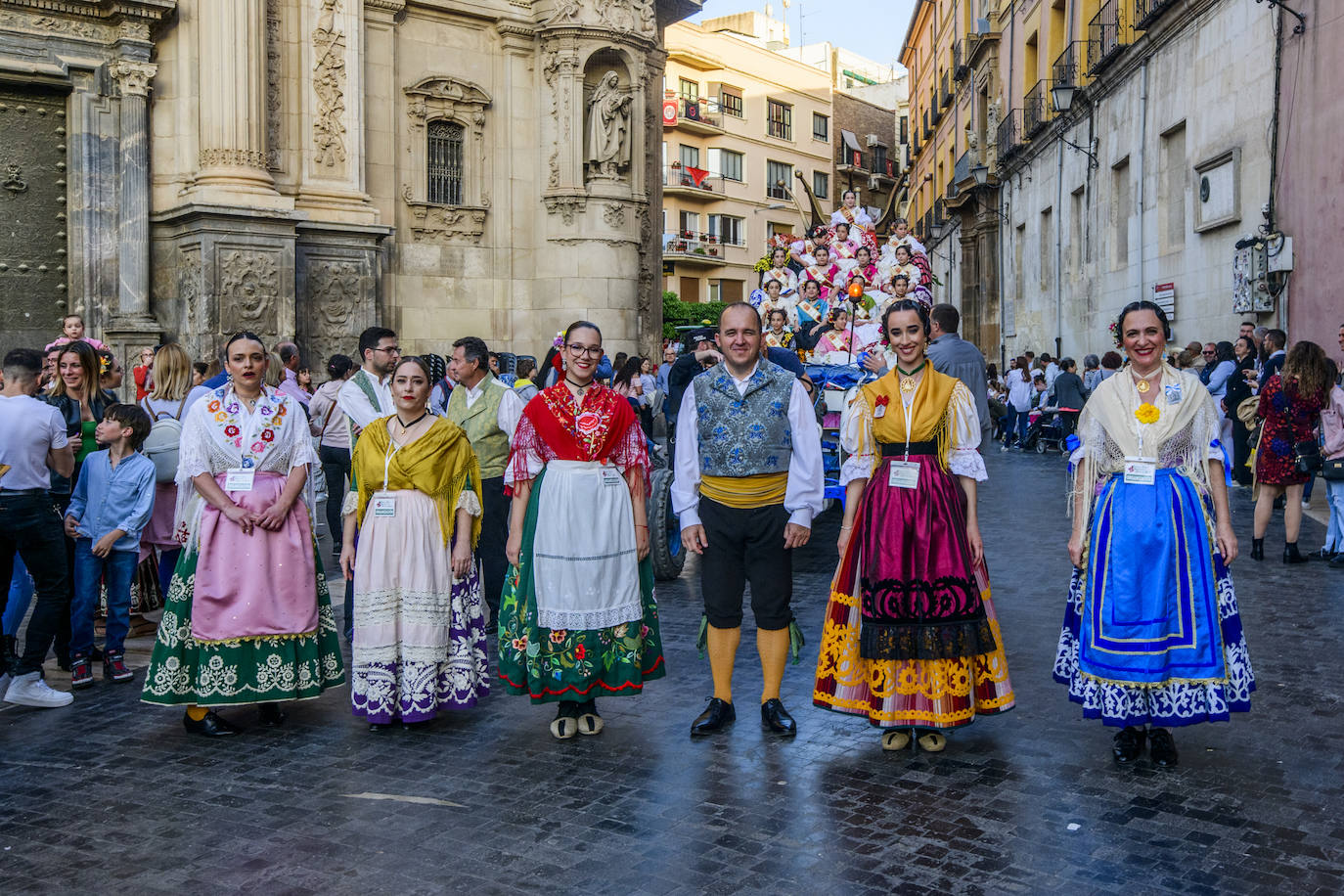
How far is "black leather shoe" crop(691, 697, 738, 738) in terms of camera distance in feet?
19.6

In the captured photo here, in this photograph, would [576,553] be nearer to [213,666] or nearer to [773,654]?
[773,654]

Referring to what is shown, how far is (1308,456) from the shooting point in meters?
10.5

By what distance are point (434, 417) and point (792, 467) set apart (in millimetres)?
1761

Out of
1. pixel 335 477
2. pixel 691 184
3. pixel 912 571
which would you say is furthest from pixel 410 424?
pixel 691 184

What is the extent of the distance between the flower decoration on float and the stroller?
1821 cm

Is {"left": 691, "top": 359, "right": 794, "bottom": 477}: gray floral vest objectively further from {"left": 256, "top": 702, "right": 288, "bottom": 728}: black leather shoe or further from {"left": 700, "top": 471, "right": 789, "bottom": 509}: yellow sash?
{"left": 256, "top": 702, "right": 288, "bottom": 728}: black leather shoe

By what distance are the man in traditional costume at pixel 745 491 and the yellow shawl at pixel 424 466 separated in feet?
3.56

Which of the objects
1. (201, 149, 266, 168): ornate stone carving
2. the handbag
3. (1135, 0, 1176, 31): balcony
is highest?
(1135, 0, 1176, 31): balcony

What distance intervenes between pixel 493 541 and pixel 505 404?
3.06 ft

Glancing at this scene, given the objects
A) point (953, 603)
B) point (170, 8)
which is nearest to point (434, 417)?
point (953, 603)

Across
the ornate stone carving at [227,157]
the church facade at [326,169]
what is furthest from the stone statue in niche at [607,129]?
the ornate stone carving at [227,157]

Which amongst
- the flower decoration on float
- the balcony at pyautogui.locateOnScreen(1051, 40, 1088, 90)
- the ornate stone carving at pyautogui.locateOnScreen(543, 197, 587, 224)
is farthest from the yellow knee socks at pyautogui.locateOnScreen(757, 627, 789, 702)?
the balcony at pyautogui.locateOnScreen(1051, 40, 1088, 90)

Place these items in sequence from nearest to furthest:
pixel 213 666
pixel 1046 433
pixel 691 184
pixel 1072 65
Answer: pixel 213 666 < pixel 1046 433 < pixel 1072 65 < pixel 691 184

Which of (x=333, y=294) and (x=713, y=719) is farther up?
(x=333, y=294)
